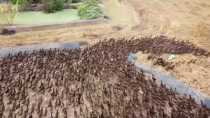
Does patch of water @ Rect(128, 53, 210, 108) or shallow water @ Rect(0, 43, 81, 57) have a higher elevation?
patch of water @ Rect(128, 53, 210, 108)

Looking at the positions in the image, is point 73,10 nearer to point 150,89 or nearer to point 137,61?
point 137,61

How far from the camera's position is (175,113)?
538cm

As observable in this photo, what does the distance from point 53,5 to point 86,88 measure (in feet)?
14.6

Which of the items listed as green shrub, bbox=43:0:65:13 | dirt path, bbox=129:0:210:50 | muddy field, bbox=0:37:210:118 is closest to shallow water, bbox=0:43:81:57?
muddy field, bbox=0:37:210:118

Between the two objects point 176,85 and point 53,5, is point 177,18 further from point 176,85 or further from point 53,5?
point 176,85

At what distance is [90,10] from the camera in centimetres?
981

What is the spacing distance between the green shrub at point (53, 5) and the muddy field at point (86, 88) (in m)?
2.74

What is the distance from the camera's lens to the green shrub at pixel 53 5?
1013 cm

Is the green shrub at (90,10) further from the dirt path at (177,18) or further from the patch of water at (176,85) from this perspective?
the patch of water at (176,85)

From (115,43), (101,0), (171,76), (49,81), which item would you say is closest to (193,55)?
(171,76)

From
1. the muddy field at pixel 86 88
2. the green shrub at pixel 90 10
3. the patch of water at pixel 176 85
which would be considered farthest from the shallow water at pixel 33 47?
the green shrub at pixel 90 10

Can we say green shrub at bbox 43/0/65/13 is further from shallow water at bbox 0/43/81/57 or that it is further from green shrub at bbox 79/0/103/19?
shallow water at bbox 0/43/81/57

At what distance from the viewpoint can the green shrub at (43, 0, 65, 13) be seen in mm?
10133

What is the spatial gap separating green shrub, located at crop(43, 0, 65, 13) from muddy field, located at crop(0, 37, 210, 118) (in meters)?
2.74
